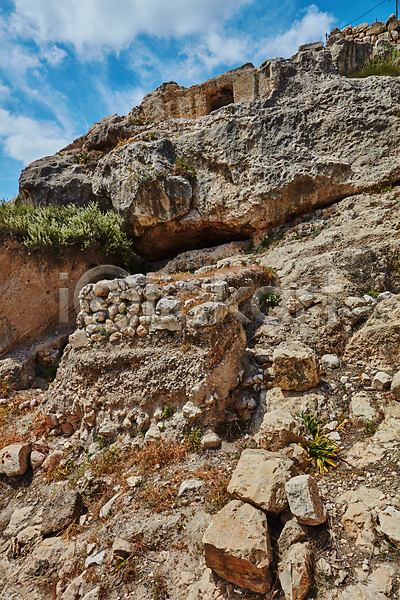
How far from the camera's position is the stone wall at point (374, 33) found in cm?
1176

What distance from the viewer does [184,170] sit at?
33.3 feet

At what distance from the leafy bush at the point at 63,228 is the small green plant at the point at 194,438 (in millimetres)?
6459

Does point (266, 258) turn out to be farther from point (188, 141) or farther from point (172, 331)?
point (188, 141)

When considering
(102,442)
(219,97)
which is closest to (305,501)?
Answer: (102,442)

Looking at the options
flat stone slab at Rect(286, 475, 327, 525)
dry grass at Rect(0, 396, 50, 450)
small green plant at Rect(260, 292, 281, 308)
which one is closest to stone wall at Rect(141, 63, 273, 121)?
small green plant at Rect(260, 292, 281, 308)

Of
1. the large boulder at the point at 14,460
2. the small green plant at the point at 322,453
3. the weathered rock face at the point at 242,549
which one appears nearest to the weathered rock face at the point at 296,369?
the small green plant at the point at 322,453

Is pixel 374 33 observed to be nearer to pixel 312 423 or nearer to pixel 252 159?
pixel 252 159

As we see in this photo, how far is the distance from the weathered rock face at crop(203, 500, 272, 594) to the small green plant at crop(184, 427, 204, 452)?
1.34 meters

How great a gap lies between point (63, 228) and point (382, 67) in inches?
469

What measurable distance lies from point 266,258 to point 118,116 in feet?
33.8

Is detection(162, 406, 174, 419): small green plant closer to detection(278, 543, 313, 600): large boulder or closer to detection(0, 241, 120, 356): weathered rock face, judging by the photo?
detection(278, 543, 313, 600): large boulder

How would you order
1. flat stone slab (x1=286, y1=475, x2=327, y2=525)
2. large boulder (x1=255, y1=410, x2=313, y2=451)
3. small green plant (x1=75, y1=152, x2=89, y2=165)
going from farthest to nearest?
small green plant (x1=75, y1=152, x2=89, y2=165)
large boulder (x1=255, y1=410, x2=313, y2=451)
flat stone slab (x1=286, y1=475, x2=327, y2=525)

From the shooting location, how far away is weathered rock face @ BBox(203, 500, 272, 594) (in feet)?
9.10

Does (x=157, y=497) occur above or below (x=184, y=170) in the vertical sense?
below
